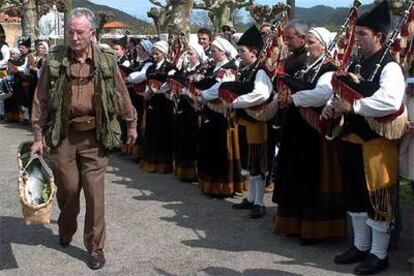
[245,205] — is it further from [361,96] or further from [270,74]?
[361,96]

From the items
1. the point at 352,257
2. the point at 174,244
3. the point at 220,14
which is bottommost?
the point at 174,244

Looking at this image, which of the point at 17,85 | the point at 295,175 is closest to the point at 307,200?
the point at 295,175

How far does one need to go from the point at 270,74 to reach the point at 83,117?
1862 mm

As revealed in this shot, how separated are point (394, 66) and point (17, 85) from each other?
428 inches

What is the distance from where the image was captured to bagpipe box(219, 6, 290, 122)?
617cm

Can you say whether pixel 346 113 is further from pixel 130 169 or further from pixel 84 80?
pixel 130 169

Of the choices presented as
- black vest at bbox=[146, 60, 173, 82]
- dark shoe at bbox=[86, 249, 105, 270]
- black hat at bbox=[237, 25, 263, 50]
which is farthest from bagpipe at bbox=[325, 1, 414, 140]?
black vest at bbox=[146, 60, 173, 82]

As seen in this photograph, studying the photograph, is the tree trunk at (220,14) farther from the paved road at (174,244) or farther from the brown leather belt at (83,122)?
the brown leather belt at (83,122)

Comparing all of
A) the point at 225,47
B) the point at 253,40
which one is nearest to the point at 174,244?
the point at 253,40

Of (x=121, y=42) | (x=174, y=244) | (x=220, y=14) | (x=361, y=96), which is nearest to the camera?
(x=361, y=96)

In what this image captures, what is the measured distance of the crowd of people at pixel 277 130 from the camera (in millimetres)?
4812

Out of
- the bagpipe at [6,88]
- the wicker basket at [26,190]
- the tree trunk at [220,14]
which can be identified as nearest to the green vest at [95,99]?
the wicker basket at [26,190]

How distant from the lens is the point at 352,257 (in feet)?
16.9

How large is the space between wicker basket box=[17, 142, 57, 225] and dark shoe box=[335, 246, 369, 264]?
2.23m
